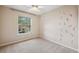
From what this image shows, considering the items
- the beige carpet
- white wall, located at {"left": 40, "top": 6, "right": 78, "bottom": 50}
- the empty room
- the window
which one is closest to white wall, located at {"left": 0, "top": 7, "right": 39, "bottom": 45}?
the empty room

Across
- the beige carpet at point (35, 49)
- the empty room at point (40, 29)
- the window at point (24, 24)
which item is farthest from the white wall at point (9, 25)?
the beige carpet at point (35, 49)

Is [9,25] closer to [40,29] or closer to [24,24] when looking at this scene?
[24,24]

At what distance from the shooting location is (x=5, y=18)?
3.57 metres

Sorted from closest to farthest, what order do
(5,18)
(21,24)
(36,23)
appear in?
(5,18) < (21,24) < (36,23)

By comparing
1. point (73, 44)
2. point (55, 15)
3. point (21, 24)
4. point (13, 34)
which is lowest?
point (73, 44)

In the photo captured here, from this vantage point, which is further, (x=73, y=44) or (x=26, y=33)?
(x=26, y=33)

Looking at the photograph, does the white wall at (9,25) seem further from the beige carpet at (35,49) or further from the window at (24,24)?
the beige carpet at (35,49)

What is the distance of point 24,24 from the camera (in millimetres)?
4766

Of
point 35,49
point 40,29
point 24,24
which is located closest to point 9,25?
point 24,24

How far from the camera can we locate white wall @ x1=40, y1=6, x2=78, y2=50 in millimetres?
3045

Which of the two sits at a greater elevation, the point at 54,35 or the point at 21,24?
the point at 21,24
